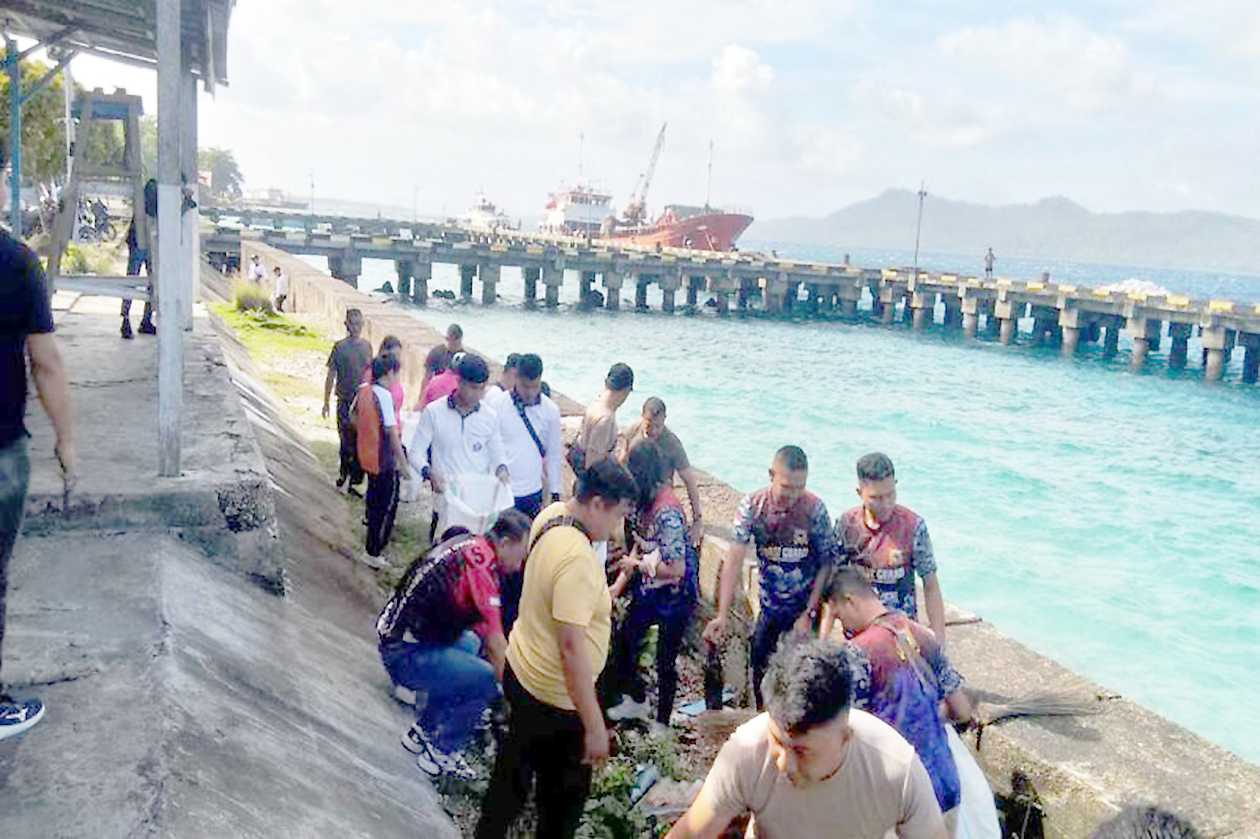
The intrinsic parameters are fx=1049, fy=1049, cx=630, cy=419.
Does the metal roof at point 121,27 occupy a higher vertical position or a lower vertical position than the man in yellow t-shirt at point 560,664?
higher

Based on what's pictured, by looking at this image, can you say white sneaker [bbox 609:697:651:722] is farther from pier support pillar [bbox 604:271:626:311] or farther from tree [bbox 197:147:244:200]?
tree [bbox 197:147:244:200]

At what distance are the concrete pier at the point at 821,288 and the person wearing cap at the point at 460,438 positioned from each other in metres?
28.8

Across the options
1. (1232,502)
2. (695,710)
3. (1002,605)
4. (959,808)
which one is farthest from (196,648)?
(1232,502)

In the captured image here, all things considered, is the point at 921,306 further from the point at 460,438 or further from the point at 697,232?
the point at 460,438

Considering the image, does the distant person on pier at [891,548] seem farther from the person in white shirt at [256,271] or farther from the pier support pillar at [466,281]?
the pier support pillar at [466,281]

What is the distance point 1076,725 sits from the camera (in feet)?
14.9

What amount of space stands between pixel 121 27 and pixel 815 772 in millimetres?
7340

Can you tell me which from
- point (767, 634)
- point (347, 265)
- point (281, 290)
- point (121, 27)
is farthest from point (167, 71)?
point (347, 265)

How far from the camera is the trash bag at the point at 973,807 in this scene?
3.32m

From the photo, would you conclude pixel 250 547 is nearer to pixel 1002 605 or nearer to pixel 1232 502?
pixel 1002 605

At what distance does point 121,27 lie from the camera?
24.3ft

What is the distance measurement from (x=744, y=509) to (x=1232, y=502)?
17468 mm

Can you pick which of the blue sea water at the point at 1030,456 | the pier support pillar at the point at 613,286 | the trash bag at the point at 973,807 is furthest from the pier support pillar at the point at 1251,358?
the trash bag at the point at 973,807

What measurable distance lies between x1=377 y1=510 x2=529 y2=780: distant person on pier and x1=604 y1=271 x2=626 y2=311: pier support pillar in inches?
1491
